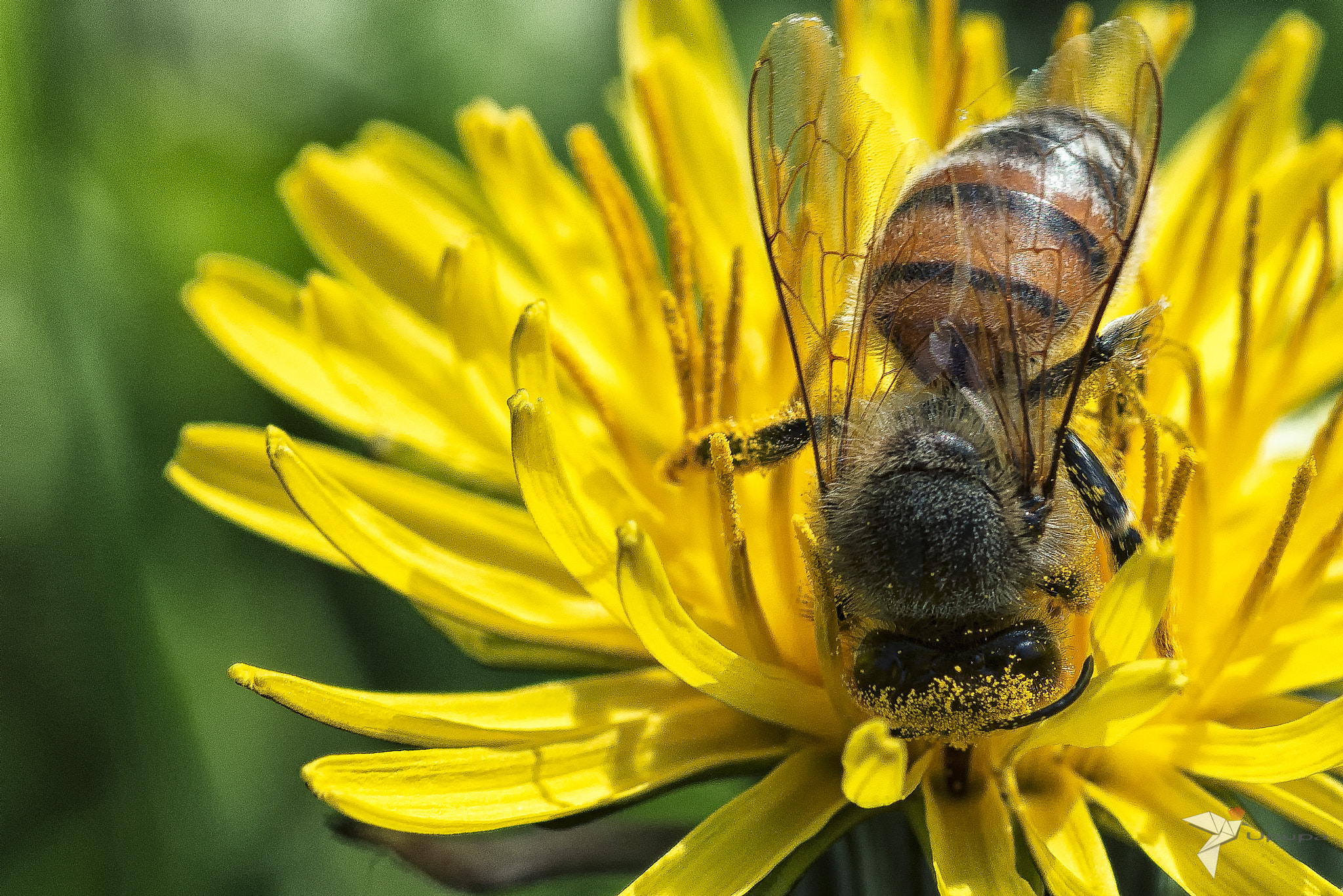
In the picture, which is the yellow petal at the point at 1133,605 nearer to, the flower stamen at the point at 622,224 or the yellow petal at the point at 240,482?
the flower stamen at the point at 622,224

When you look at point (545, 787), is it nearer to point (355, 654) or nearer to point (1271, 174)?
point (355, 654)

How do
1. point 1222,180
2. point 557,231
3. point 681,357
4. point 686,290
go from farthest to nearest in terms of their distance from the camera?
point 557,231
point 1222,180
point 686,290
point 681,357

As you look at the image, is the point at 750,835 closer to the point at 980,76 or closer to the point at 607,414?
the point at 607,414

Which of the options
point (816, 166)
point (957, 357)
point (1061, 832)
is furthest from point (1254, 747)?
point (816, 166)

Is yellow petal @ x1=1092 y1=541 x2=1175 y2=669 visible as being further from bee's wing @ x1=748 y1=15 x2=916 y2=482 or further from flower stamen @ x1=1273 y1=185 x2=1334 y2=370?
flower stamen @ x1=1273 y1=185 x2=1334 y2=370

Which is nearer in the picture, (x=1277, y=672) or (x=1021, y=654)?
(x=1021, y=654)

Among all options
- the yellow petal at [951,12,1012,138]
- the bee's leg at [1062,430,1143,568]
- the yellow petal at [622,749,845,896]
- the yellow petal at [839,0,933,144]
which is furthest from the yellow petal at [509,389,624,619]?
the yellow petal at [839,0,933,144]
